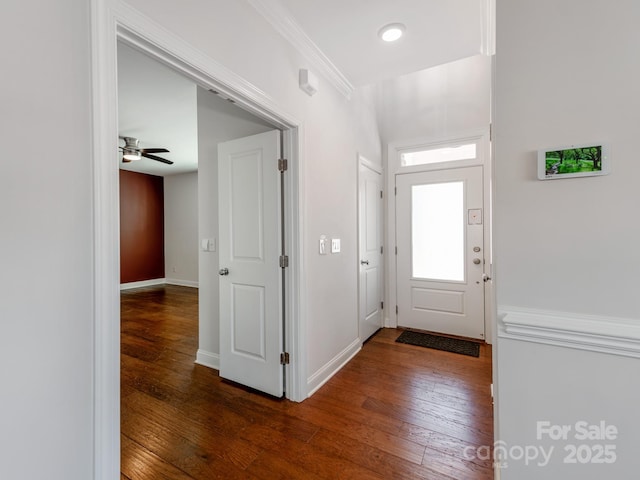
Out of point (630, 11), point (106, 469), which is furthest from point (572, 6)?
point (106, 469)

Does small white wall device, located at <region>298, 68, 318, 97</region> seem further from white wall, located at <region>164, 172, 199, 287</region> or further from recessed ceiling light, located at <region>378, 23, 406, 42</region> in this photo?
white wall, located at <region>164, 172, 199, 287</region>

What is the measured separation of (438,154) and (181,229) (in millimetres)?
6192

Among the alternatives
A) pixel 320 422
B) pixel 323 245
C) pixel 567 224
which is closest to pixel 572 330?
pixel 567 224

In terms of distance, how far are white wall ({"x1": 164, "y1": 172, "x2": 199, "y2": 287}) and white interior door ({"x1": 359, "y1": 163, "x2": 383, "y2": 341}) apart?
15.8ft

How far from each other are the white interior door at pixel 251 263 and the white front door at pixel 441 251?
2106mm

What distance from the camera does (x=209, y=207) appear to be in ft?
8.80

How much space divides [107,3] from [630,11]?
181cm

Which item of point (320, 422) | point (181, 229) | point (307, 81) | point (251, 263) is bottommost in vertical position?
point (320, 422)

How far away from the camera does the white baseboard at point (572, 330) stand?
0.93 meters

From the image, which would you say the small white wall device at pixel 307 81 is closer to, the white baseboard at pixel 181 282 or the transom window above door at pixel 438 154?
the transom window above door at pixel 438 154

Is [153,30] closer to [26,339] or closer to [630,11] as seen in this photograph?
[26,339]

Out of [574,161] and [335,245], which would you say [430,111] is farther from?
[574,161]

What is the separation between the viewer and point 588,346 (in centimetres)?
99

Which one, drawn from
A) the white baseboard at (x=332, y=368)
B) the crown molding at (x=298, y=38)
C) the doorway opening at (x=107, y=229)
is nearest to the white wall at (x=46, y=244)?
the doorway opening at (x=107, y=229)
